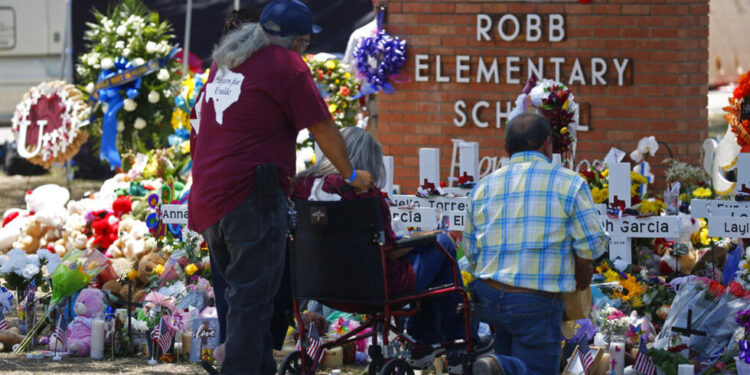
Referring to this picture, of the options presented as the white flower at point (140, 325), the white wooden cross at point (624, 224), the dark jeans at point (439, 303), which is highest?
the white wooden cross at point (624, 224)

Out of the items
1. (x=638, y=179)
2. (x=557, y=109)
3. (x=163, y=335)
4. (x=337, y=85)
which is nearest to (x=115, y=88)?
(x=337, y=85)

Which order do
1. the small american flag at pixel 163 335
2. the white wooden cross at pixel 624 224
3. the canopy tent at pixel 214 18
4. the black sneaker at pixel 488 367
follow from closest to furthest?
the black sneaker at pixel 488 367, the small american flag at pixel 163 335, the white wooden cross at pixel 624 224, the canopy tent at pixel 214 18

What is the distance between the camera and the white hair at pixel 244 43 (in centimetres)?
429

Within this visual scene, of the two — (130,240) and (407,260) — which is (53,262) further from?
(407,260)

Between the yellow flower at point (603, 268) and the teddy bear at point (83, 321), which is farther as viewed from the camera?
the yellow flower at point (603, 268)

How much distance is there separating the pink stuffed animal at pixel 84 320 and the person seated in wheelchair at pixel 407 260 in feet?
5.16

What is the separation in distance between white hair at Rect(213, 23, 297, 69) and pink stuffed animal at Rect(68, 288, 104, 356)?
6.22 ft

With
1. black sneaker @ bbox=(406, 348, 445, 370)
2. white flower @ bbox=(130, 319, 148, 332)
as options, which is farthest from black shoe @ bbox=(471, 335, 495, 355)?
white flower @ bbox=(130, 319, 148, 332)

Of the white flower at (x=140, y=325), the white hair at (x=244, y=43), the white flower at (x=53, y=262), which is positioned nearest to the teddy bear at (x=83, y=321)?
the white flower at (x=140, y=325)

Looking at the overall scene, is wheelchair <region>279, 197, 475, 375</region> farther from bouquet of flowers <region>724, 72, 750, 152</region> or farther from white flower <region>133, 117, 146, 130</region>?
white flower <region>133, 117, 146, 130</region>

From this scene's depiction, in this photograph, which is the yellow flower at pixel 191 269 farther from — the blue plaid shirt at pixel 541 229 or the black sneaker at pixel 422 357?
the blue plaid shirt at pixel 541 229

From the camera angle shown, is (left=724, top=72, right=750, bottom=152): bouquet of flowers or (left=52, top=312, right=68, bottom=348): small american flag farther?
(left=724, top=72, right=750, bottom=152): bouquet of flowers

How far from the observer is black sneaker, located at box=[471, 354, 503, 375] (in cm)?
376

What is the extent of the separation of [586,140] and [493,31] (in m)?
0.98
